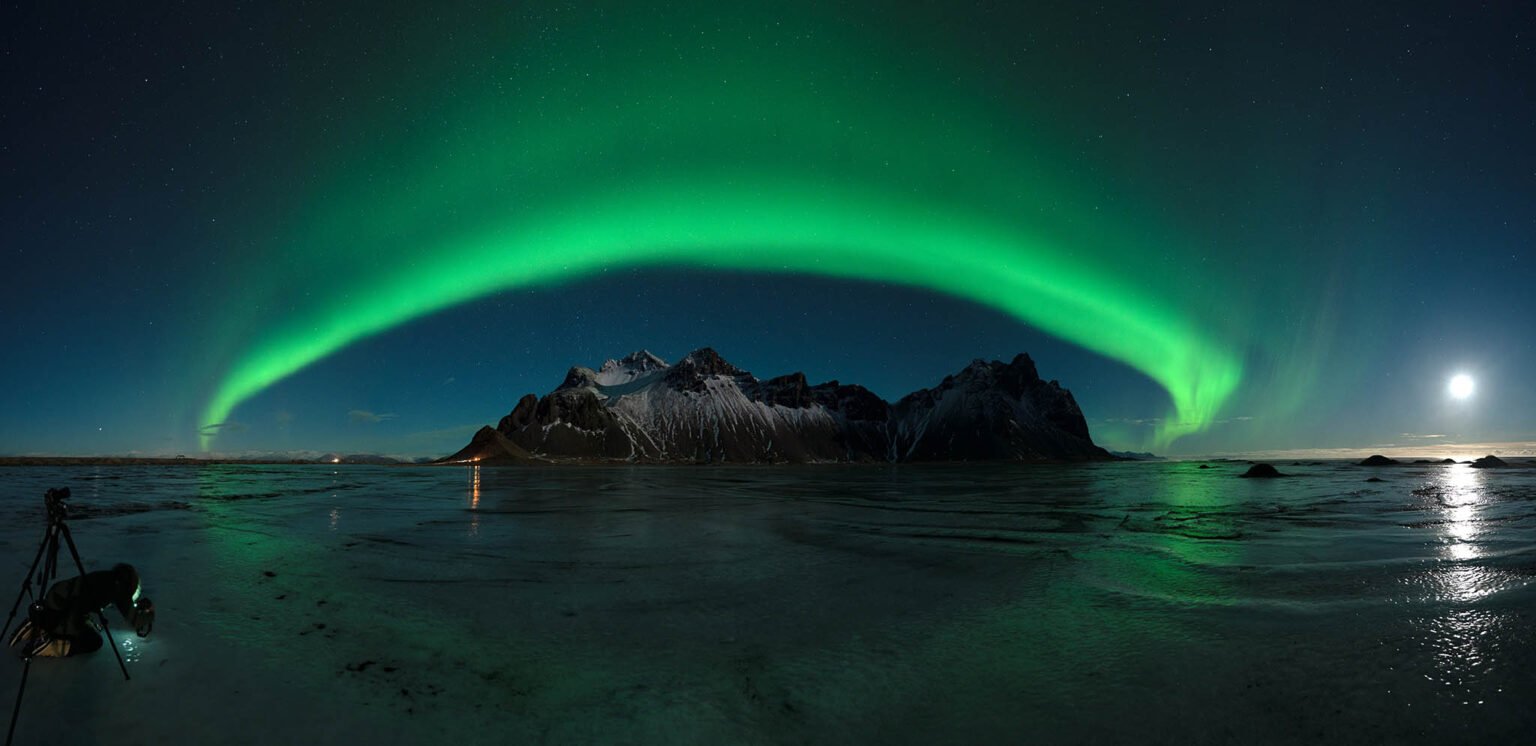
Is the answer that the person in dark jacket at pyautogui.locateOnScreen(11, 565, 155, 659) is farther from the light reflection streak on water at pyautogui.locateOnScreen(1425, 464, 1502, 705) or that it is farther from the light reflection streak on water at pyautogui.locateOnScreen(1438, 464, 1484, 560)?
the light reflection streak on water at pyautogui.locateOnScreen(1438, 464, 1484, 560)

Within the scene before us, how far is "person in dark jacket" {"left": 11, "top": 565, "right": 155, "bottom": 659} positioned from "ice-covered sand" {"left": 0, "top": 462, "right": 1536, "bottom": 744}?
0.23 m

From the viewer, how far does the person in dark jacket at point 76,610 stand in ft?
20.8

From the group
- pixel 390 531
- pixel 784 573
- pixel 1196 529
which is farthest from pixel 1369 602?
pixel 390 531

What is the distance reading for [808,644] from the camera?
7.23 metres

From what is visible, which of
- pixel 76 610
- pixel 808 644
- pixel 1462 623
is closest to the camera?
pixel 76 610

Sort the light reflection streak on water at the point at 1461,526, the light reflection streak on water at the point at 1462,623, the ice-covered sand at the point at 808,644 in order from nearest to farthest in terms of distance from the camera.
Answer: the ice-covered sand at the point at 808,644, the light reflection streak on water at the point at 1462,623, the light reflection streak on water at the point at 1461,526

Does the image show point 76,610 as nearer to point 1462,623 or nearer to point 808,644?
point 808,644

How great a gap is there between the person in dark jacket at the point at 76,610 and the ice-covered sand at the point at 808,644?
0.74 ft

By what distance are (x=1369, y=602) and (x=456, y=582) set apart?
14.1 meters

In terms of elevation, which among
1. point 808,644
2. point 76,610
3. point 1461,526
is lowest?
point 1461,526

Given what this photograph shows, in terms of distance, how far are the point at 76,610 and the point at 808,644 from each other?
25.5ft

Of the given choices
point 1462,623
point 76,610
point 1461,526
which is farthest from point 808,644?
point 1461,526

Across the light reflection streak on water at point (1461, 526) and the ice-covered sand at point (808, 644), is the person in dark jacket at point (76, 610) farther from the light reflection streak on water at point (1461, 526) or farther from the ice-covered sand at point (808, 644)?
the light reflection streak on water at point (1461, 526)

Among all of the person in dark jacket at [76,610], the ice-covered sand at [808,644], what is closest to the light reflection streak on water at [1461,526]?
the ice-covered sand at [808,644]
